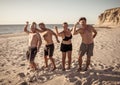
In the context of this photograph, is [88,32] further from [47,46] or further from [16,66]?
[16,66]

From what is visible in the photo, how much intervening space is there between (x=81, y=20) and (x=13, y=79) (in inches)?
121

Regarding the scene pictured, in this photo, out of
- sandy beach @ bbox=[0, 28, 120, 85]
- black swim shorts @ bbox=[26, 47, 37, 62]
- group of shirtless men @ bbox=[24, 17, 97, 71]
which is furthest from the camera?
black swim shorts @ bbox=[26, 47, 37, 62]

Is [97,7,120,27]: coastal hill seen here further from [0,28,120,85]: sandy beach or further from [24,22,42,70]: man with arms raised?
[24,22,42,70]: man with arms raised

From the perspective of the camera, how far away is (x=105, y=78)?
5648mm

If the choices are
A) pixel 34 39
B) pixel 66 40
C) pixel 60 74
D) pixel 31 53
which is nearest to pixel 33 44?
pixel 34 39

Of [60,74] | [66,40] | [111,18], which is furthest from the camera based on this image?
[111,18]

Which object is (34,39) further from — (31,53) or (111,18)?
(111,18)

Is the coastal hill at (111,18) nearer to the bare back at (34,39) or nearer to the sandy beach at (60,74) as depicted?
the sandy beach at (60,74)

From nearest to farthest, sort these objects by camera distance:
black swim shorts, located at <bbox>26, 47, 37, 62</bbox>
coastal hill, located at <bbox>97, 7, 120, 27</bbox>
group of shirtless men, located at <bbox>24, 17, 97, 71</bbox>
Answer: group of shirtless men, located at <bbox>24, 17, 97, 71</bbox> → black swim shorts, located at <bbox>26, 47, 37, 62</bbox> → coastal hill, located at <bbox>97, 7, 120, 27</bbox>

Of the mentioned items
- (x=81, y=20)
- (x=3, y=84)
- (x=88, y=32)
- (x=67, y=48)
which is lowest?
(x=3, y=84)

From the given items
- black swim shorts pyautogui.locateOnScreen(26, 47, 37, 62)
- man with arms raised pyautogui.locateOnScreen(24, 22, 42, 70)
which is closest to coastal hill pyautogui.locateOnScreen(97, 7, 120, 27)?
man with arms raised pyautogui.locateOnScreen(24, 22, 42, 70)

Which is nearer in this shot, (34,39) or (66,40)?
(66,40)

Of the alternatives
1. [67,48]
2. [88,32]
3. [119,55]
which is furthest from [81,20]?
[119,55]

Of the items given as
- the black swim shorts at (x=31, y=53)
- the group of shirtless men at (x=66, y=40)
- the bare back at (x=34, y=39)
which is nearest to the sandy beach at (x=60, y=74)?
the group of shirtless men at (x=66, y=40)
